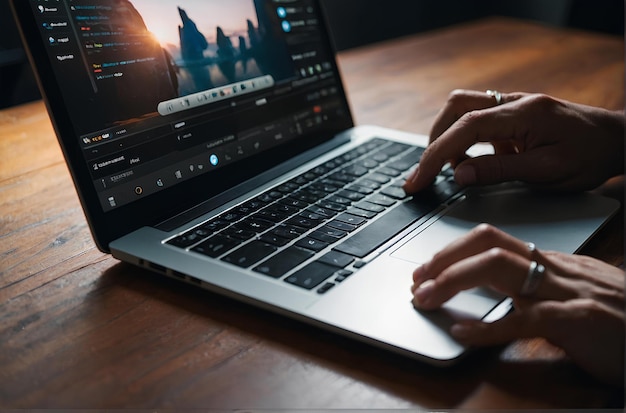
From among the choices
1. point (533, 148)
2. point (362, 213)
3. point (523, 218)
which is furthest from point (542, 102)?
point (362, 213)

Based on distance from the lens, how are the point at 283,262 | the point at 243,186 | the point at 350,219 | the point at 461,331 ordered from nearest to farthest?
the point at 461,331 < the point at 283,262 < the point at 350,219 < the point at 243,186

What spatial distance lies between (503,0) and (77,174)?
94.0 inches

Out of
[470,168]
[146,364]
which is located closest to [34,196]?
[146,364]

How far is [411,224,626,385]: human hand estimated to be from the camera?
1.76 feet

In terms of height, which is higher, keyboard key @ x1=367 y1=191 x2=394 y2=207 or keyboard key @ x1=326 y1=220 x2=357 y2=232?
keyboard key @ x1=326 y1=220 x2=357 y2=232

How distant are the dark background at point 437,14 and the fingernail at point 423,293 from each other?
6.03 ft

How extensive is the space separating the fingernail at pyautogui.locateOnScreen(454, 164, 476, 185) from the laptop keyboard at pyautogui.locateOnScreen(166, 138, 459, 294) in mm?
22

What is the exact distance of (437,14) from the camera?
8.60 ft

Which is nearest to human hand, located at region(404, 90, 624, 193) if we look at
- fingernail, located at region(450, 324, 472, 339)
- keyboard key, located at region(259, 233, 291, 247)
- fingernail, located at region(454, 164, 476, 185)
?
fingernail, located at region(454, 164, 476, 185)

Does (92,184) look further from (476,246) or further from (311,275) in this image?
(476,246)

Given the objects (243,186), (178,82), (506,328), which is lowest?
(506,328)

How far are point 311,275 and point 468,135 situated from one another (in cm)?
30

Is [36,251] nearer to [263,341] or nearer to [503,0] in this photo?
[263,341]

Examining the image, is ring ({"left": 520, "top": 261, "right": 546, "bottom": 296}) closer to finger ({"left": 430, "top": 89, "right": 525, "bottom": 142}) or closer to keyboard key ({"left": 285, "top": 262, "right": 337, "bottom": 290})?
keyboard key ({"left": 285, "top": 262, "right": 337, "bottom": 290})
